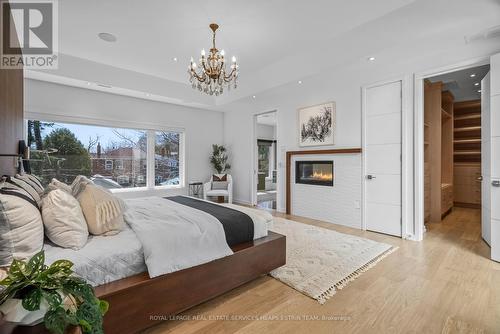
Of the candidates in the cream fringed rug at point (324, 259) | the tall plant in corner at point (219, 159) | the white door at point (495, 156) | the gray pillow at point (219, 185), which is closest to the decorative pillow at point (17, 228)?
the cream fringed rug at point (324, 259)

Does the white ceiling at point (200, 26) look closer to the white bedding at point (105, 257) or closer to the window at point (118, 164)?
the window at point (118, 164)

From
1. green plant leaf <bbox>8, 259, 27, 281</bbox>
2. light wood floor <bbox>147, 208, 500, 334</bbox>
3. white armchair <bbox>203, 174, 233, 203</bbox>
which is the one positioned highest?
green plant leaf <bbox>8, 259, 27, 281</bbox>

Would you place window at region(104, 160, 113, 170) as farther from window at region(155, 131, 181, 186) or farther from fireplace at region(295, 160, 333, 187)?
fireplace at region(295, 160, 333, 187)

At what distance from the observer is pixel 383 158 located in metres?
3.80

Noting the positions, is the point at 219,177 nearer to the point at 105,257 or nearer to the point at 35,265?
the point at 105,257

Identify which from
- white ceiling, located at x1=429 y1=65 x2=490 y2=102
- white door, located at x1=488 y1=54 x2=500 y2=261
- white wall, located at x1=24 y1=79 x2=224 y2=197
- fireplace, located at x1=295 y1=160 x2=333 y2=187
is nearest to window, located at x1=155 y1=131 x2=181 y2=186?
white wall, located at x1=24 y1=79 x2=224 y2=197

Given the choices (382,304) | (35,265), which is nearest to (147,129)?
(35,265)

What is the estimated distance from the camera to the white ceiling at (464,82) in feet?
12.9

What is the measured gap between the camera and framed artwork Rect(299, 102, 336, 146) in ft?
14.7

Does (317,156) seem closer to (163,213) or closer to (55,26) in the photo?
(163,213)

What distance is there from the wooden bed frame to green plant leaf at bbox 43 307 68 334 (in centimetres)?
74

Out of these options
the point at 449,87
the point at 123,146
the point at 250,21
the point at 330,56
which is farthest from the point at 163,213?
the point at 449,87

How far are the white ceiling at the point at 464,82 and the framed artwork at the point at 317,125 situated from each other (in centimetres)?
177

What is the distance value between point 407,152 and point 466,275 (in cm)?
176
